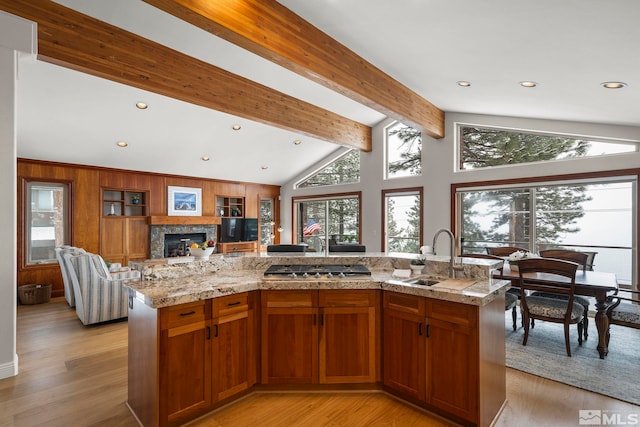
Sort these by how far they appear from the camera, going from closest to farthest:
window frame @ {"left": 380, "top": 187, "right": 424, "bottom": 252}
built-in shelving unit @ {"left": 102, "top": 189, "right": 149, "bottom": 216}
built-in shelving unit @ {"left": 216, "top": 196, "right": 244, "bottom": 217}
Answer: window frame @ {"left": 380, "top": 187, "right": 424, "bottom": 252}
built-in shelving unit @ {"left": 102, "top": 189, "right": 149, "bottom": 216}
built-in shelving unit @ {"left": 216, "top": 196, "right": 244, "bottom": 217}

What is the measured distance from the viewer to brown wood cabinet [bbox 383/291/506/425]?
2.08 metres

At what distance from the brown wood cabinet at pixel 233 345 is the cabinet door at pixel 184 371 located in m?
0.07

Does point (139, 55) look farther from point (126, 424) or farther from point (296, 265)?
point (126, 424)

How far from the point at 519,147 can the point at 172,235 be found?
732cm

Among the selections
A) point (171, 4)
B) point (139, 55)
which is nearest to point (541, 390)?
point (171, 4)

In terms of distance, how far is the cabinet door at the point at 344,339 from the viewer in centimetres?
255

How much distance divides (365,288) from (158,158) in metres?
5.87

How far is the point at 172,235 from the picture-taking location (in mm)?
7777

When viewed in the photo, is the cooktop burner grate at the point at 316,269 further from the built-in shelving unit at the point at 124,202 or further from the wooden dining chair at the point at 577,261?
the built-in shelving unit at the point at 124,202

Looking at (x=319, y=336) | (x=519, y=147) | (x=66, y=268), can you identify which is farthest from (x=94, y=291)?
(x=519, y=147)

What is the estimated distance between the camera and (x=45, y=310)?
5.15 metres

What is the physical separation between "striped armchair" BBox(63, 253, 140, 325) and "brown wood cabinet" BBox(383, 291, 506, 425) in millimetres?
3443

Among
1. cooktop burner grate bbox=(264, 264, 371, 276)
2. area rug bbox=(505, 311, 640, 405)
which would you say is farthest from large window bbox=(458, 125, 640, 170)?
cooktop burner grate bbox=(264, 264, 371, 276)

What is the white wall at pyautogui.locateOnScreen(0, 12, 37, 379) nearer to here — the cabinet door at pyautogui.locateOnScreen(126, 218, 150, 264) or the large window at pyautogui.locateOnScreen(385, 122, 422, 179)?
the cabinet door at pyautogui.locateOnScreen(126, 218, 150, 264)
